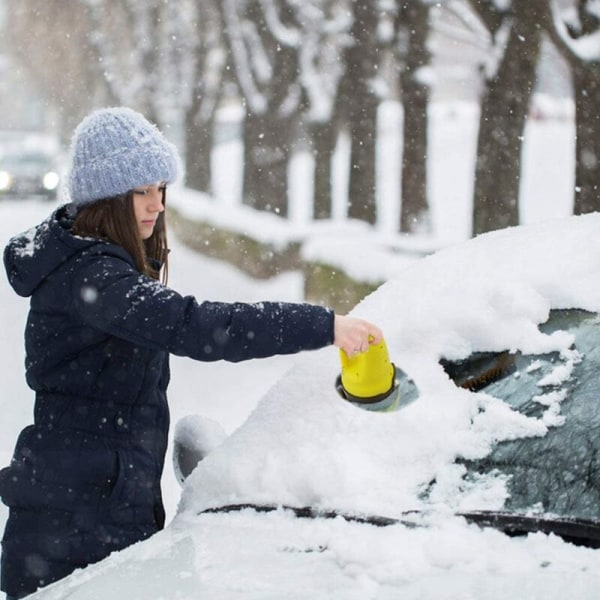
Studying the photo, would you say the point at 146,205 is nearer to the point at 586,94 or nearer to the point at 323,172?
the point at 586,94

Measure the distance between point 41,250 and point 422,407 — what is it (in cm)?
96

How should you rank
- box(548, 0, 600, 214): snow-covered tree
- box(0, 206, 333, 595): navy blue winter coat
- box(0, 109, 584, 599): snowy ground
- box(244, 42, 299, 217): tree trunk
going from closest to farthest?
box(0, 109, 584, 599): snowy ground
box(0, 206, 333, 595): navy blue winter coat
box(548, 0, 600, 214): snow-covered tree
box(244, 42, 299, 217): tree trunk

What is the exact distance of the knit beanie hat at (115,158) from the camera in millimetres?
2807

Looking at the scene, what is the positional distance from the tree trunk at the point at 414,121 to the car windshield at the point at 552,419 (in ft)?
35.1

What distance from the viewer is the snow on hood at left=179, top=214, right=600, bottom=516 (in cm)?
259

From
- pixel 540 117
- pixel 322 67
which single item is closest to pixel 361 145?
pixel 322 67

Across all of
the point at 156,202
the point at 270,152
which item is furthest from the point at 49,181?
the point at 156,202

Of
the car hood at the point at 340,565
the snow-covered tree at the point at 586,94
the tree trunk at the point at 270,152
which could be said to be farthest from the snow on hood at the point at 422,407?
the tree trunk at the point at 270,152

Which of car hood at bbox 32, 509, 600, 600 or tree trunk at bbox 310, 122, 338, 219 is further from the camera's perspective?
tree trunk at bbox 310, 122, 338, 219

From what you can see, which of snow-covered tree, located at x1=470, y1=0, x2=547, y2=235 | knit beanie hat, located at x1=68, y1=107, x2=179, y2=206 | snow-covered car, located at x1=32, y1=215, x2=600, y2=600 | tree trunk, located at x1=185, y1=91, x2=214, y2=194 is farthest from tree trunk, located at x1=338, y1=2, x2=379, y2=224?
tree trunk, located at x1=185, y1=91, x2=214, y2=194

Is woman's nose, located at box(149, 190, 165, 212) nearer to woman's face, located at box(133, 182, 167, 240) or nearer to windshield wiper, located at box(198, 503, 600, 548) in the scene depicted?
woman's face, located at box(133, 182, 167, 240)

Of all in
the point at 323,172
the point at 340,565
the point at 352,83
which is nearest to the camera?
the point at 340,565

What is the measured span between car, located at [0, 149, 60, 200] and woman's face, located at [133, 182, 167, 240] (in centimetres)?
2591

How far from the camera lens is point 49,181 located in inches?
1115
